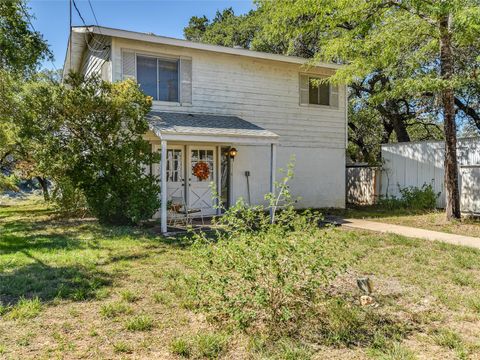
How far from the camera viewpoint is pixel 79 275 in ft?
17.9

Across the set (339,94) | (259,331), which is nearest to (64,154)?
(259,331)

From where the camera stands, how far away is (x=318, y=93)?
525 inches

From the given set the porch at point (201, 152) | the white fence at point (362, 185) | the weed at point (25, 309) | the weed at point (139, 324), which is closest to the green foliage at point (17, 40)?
the porch at point (201, 152)

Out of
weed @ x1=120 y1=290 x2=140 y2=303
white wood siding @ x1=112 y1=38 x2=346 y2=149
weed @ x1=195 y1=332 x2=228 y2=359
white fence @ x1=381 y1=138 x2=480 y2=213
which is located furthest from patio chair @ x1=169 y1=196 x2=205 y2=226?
white fence @ x1=381 y1=138 x2=480 y2=213

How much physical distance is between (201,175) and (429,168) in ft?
25.8

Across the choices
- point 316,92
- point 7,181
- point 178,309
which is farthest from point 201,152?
point 7,181

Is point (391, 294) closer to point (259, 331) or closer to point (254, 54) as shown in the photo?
point (259, 331)

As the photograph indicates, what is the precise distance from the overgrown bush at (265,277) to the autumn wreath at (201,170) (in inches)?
280

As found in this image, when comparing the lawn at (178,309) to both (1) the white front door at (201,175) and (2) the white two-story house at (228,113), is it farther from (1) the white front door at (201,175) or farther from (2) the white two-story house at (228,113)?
(1) the white front door at (201,175)

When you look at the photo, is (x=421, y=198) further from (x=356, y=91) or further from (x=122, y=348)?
(x=122, y=348)

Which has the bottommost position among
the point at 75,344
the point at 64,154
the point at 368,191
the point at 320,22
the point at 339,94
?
the point at 75,344

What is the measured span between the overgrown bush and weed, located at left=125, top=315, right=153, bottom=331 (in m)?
0.53

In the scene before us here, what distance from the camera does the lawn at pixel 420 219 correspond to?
9.32 meters

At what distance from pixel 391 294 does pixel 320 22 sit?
8468 mm
